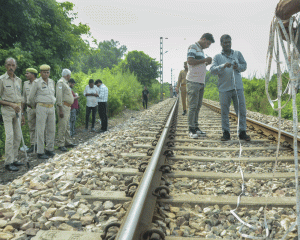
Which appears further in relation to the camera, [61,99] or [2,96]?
[61,99]

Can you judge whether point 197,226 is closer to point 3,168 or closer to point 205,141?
point 205,141

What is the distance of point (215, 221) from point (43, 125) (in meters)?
4.30

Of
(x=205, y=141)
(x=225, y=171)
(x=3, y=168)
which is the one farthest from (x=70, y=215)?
(x=3, y=168)

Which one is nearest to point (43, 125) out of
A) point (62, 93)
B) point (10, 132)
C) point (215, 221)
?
point (10, 132)

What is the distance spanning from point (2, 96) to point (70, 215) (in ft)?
11.5

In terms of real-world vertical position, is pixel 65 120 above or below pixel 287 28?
below

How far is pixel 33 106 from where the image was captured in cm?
501

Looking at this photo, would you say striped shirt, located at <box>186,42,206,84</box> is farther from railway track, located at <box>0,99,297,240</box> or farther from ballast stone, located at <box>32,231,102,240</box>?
ballast stone, located at <box>32,231,102,240</box>

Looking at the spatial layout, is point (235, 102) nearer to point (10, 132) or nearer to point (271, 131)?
point (271, 131)

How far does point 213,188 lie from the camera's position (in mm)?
2312

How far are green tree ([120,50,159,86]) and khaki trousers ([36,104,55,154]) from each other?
2711 cm

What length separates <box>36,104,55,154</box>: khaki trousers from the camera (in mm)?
5012

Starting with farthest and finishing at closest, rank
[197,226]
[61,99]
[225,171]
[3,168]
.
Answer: [61,99], [3,168], [225,171], [197,226]

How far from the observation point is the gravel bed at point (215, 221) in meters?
1.63
